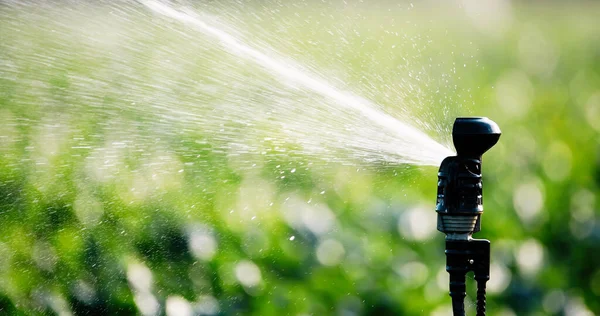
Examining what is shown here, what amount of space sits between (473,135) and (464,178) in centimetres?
8

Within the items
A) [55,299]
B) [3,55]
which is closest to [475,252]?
[55,299]

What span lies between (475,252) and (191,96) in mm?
1925

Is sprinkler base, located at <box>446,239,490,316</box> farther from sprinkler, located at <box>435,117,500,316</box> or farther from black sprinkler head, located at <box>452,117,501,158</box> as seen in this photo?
black sprinkler head, located at <box>452,117,501,158</box>

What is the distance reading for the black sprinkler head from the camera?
5.17 feet

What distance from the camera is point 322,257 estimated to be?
2.57m

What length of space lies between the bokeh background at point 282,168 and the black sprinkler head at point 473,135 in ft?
2.44

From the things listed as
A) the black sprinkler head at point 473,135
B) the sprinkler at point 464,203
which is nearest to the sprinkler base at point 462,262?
the sprinkler at point 464,203

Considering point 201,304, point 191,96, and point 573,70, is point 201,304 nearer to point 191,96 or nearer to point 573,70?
point 191,96

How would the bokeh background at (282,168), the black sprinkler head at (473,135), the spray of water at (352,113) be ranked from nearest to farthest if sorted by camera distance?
1. the black sprinkler head at (473,135)
2. the spray of water at (352,113)
3. the bokeh background at (282,168)

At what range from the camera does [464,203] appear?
1.58 m

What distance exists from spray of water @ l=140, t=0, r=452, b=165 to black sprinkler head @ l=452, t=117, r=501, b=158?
0.50 metres

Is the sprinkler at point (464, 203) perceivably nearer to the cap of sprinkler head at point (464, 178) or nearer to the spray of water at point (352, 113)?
the cap of sprinkler head at point (464, 178)

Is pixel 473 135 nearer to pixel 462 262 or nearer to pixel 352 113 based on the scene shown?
pixel 462 262

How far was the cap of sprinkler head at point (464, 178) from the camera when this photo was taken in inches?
62.1
